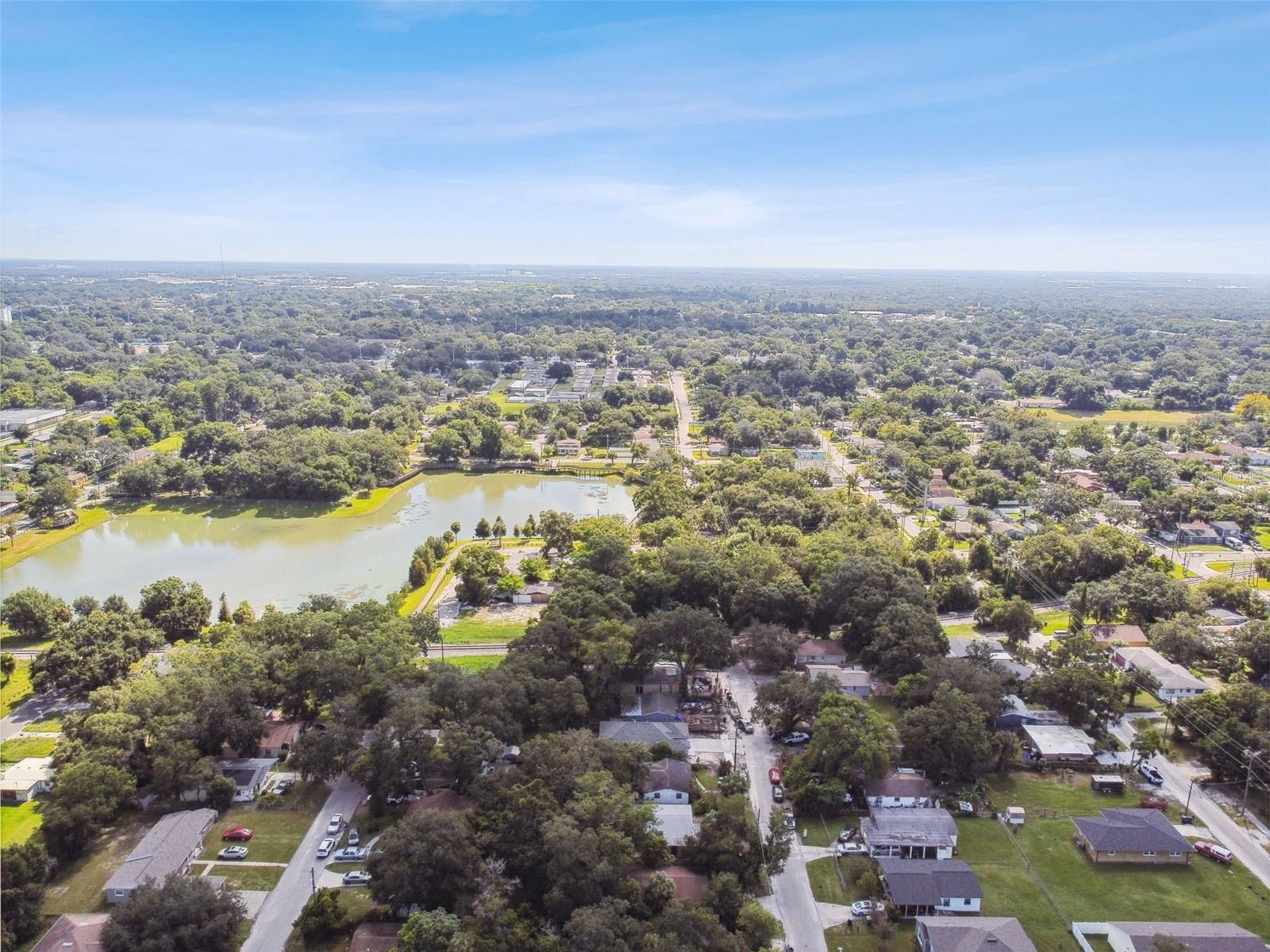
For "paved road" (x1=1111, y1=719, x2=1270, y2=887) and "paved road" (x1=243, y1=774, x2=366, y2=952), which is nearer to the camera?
"paved road" (x1=243, y1=774, x2=366, y2=952)

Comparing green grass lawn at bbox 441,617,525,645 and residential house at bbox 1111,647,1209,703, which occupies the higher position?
residential house at bbox 1111,647,1209,703

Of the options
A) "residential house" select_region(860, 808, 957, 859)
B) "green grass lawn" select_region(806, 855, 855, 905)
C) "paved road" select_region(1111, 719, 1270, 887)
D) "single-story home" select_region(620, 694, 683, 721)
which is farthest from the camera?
"single-story home" select_region(620, 694, 683, 721)

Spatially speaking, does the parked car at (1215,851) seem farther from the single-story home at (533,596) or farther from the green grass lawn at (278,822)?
the single-story home at (533,596)

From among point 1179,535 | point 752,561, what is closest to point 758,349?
A: point 1179,535

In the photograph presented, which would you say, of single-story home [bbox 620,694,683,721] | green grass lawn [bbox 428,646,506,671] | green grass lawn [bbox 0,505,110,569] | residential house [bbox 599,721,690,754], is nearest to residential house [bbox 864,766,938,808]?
residential house [bbox 599,721,690,754]

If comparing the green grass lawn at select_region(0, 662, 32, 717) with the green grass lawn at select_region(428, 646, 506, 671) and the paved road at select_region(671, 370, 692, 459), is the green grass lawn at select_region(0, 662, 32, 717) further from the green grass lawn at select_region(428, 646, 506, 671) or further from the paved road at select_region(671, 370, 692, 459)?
the paved road at select_region(671, 370, 692, 459)

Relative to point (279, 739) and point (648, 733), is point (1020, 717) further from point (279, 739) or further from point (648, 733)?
point (279, 739)
